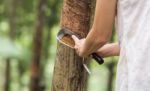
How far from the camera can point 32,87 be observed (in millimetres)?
8133

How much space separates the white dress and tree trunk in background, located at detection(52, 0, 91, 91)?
1.29 feet

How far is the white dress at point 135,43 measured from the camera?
2.13 meters

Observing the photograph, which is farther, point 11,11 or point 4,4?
point 4,4

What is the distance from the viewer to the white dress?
2129 millimetres

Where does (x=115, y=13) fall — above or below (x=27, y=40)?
above

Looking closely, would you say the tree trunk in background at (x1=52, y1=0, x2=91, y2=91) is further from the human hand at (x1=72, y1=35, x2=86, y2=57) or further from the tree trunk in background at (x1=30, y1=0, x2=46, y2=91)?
the tree trunk in background at (x1=30, y1=0, x2=46, y2=91)

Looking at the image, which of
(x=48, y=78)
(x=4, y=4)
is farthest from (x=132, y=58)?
(x=48, y=78)

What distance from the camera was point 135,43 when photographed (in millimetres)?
2160

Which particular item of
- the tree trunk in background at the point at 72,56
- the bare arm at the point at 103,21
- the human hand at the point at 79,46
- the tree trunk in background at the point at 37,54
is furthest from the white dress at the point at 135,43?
Answer: the tree trunk in background at the point at 37,54

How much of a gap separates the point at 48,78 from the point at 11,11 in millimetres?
4618

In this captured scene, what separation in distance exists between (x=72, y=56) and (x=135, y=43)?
53 centimetres

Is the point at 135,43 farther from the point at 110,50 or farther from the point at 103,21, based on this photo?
the point at 110,50

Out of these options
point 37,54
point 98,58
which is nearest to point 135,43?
point 98,58

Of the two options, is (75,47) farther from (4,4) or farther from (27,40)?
(27,40)
